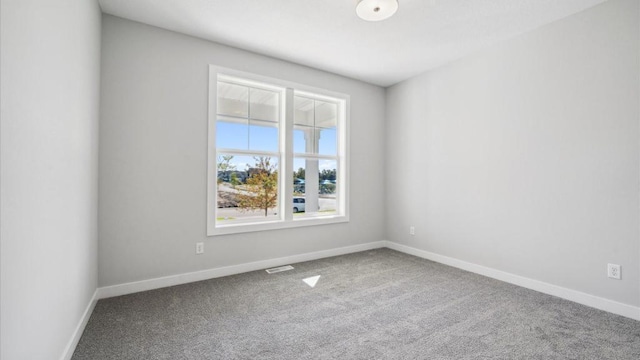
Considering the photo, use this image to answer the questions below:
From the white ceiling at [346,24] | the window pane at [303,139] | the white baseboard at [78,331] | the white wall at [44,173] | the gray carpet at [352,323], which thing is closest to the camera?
the white wall at [44,173]

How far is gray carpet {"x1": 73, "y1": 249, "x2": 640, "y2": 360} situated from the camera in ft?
6.36

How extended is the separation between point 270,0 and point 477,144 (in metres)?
2.82

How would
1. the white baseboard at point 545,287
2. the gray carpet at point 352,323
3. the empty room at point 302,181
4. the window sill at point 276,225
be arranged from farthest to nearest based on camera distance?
the window sill at point 276,225
the white baseboard at point 545,287
the gray carpet at point 352,323
the empty room at point 302,181

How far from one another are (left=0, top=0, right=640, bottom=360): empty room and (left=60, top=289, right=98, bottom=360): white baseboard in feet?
0.07

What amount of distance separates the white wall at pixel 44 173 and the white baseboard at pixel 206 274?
1.70 feet

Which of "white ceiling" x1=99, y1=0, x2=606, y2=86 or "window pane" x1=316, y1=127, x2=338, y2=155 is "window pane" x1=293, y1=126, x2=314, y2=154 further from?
"white ceiling" x1=99, y1=0, x2=606, y2=86

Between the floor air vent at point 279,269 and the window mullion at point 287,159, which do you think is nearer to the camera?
the floor air vent at point 279,269

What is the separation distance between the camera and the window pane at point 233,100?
3.55m

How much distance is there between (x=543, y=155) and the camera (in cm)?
294

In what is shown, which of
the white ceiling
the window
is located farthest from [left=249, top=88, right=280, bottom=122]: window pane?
the white ceiling

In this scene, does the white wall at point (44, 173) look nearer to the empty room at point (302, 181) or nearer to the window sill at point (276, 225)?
the empty room at point (302, 181)

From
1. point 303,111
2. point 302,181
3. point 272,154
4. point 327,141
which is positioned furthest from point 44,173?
point 327,141

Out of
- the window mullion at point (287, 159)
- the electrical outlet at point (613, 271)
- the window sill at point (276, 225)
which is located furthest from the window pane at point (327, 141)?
the electrical outlet at point (613, 271)

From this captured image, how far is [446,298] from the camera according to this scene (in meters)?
2.79
